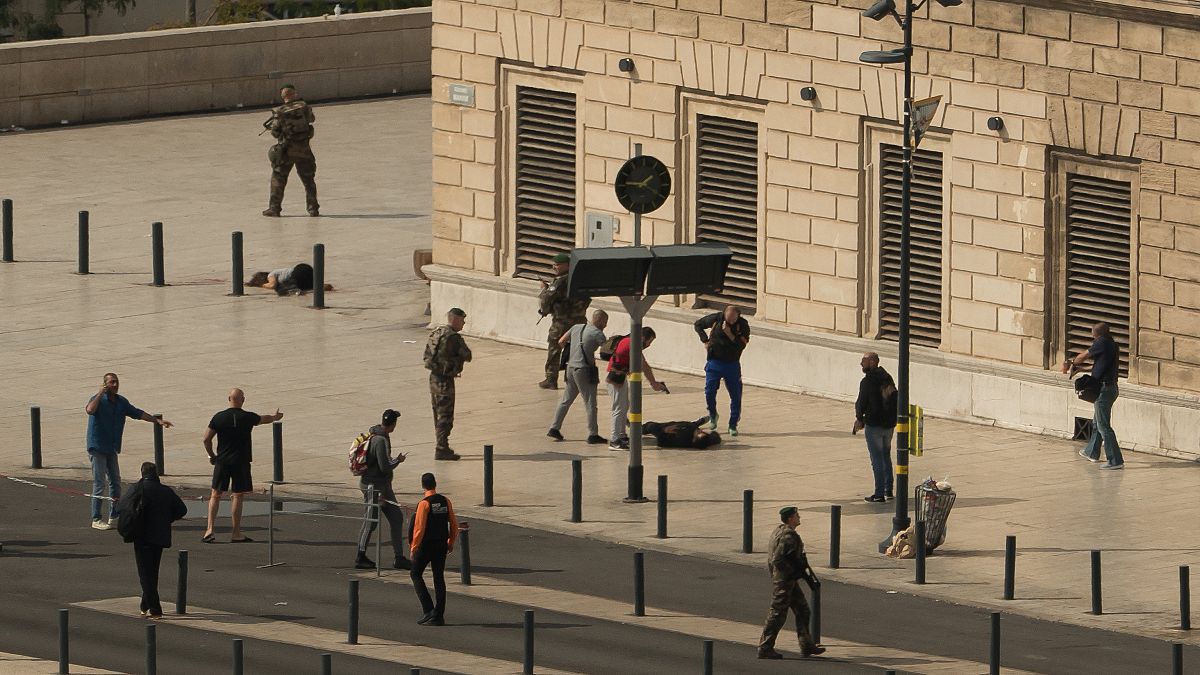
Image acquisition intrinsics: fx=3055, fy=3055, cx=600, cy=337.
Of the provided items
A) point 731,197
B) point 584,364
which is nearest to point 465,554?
point 584,364

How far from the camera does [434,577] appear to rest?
2692cm

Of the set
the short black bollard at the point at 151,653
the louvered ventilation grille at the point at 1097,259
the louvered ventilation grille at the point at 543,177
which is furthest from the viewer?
the louvered ventilation grille at the point at 543,177

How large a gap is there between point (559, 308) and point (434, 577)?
35.0 feet

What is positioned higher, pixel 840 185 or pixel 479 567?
pixel 840 185

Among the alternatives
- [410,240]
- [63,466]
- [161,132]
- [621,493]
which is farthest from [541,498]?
[161,132]

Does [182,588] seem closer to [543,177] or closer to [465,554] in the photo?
[465,554]

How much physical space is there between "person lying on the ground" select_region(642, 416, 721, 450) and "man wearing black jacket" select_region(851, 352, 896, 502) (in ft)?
10.0

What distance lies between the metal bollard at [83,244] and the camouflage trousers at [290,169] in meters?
4.82

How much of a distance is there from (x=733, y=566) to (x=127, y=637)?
6196 mm

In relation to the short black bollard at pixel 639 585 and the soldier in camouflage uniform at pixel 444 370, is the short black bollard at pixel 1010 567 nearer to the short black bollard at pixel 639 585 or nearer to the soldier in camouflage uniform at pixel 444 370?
the short black bollard at pixel 639 585

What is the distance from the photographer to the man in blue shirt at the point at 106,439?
100 ft

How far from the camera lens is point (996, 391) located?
36.1 metres

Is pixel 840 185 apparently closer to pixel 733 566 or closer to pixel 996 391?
pixel 996 391

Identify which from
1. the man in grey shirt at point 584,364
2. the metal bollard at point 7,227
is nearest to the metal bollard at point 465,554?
the man in grey shirt at point 584,364
